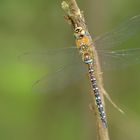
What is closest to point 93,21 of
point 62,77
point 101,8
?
point 101,8

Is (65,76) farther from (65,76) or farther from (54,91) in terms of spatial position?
(54,91)

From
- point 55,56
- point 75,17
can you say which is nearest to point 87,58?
point 55,56

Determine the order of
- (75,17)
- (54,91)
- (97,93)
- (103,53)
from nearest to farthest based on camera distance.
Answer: (75,17), (97,93), (103,53), (54,91)

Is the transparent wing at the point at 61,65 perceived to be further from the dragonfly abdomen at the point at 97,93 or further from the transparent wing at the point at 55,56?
the dragonfly abdomen at the point at 97,93

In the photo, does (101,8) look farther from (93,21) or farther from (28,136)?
(28,136)

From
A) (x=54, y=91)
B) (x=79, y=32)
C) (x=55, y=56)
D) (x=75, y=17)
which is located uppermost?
(x=54, y=91)

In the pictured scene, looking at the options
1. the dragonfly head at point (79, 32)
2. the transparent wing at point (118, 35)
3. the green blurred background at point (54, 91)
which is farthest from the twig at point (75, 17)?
the green blurred background at point (54, 91)
